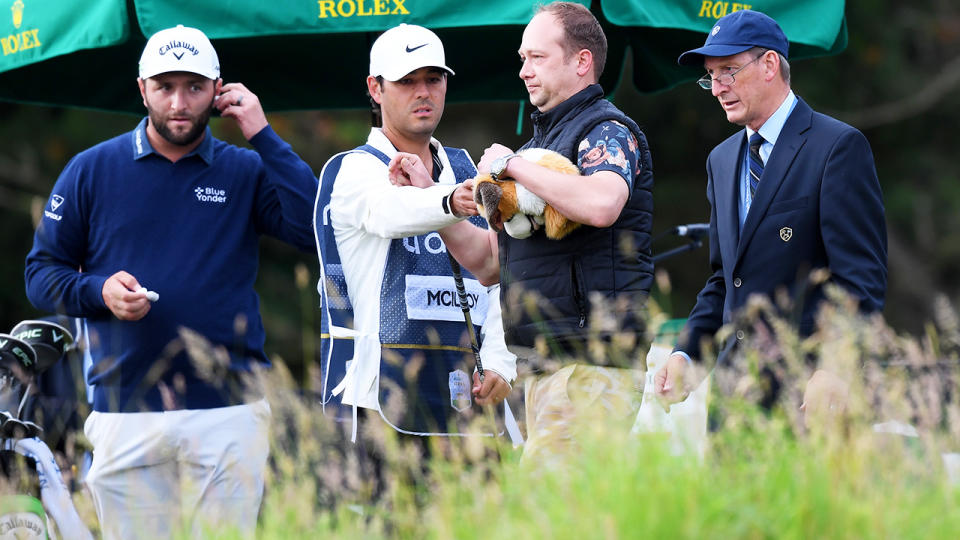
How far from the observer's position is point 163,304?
4910 mm

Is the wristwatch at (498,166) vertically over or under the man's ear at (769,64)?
under

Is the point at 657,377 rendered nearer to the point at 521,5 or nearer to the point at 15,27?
the point at 521,5

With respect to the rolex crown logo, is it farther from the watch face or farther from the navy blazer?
the navy blazer

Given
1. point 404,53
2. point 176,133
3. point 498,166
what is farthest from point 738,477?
point 176,133

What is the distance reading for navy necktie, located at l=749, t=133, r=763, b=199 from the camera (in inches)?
160

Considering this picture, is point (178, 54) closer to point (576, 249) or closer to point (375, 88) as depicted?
point (375, 88)

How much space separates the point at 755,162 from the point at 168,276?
86.1 inches

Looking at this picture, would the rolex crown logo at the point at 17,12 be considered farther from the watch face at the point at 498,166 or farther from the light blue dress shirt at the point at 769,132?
the light blue dress shirt at the point at 769,132

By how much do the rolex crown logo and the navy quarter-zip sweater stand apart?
0.92m

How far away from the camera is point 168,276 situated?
492cm

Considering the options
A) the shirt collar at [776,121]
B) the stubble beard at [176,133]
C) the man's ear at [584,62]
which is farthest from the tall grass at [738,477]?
the stubble beard at [176,133]

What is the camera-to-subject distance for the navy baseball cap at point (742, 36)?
4.01 m

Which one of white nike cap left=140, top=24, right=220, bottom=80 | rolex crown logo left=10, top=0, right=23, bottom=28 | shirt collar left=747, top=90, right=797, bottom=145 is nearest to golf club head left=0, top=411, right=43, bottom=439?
white nike cap left=140, top=24, right=220, bottom=80

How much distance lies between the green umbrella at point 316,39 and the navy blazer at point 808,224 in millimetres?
1371
